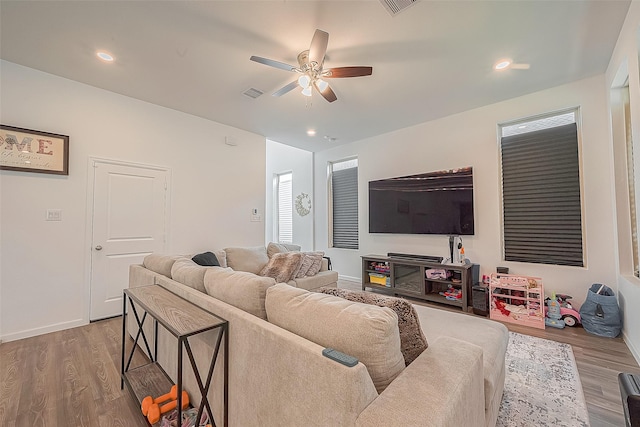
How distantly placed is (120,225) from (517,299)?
5.06 m

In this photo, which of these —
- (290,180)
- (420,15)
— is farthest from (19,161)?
(290,180)

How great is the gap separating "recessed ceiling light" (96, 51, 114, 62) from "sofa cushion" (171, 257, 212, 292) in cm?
227

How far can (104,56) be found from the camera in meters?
2.62

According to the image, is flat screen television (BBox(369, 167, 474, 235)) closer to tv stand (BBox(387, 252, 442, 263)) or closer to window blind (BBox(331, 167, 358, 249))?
tv stand (BBox(387, 252, 442, 263))

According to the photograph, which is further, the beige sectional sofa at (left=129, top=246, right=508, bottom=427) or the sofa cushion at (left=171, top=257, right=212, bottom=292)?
the sofa cushion at (left=171, top=257, right=212, bottom=292)

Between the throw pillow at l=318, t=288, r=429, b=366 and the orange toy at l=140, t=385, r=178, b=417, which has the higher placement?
the throw pillow at l=318, t=288, r=429, b=366

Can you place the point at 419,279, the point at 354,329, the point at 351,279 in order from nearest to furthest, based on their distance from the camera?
1. the point at 354,329
2. the point at 419,279
3. the point at 351,279

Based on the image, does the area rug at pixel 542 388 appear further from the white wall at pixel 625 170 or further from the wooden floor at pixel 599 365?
the white wall at pixel 625 170

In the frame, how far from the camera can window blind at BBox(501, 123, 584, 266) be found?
309 centimetres

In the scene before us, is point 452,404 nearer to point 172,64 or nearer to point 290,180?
point 172,64

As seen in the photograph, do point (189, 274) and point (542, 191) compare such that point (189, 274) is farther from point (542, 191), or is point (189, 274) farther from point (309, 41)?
point (542, 191)

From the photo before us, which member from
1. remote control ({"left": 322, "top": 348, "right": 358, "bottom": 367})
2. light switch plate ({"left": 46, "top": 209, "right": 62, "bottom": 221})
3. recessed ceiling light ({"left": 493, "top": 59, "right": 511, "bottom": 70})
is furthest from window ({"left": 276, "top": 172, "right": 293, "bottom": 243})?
remote control ({"left": 322, "top": 348, "right": 358, "bottom": 367})

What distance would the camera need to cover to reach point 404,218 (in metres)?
4.41

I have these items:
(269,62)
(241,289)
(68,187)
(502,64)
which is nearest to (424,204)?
(502,64)
